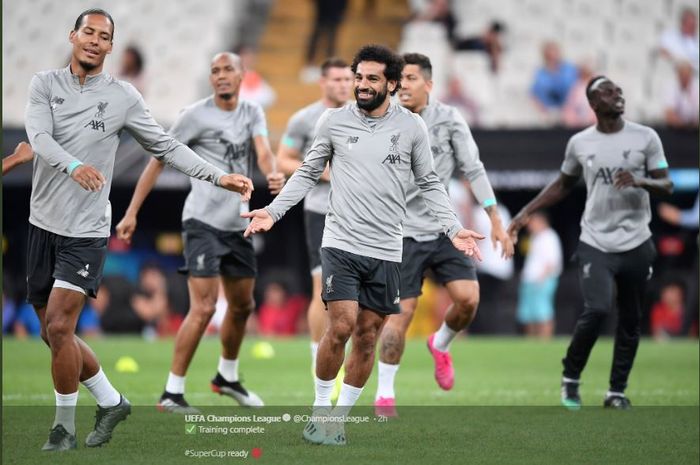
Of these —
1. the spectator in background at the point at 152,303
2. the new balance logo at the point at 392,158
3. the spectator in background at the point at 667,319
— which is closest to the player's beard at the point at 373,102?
the new balance logo at the point at 392,158

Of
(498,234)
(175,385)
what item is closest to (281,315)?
(175,385)

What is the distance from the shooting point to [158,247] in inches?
914

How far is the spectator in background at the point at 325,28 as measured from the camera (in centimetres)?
2397

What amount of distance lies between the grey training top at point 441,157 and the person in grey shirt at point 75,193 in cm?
245

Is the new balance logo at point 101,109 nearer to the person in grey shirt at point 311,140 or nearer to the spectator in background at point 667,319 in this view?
the person in grey shirt at point 311,140

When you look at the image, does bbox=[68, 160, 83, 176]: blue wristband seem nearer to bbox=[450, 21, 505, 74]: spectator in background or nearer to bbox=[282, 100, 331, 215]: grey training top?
bbox=[282, 100, 331, 215]: grey training top

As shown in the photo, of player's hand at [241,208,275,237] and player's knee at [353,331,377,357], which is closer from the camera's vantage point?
player's hand at [241,208,275,237]

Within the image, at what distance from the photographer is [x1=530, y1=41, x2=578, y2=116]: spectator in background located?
73.2 feet

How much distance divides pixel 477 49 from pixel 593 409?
14.3m

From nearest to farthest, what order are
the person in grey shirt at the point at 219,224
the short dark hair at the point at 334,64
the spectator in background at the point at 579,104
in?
1. the person in grey shirt at the point at 219,224
2. the short dark hair at the point at 334,64
3. the spectator in background at the point at 579,104

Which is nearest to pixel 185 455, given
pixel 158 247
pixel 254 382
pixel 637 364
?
pixel 254 382

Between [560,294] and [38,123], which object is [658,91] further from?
[38,123]

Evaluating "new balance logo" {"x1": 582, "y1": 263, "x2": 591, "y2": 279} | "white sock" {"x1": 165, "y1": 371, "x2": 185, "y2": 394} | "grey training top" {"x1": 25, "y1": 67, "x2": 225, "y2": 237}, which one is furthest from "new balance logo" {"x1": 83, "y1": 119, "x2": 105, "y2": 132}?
"new balance logo" {"x1": 582, "y1": 263, "x2": 591, "y2": 279}

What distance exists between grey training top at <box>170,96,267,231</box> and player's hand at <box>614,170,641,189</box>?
3.13 m
